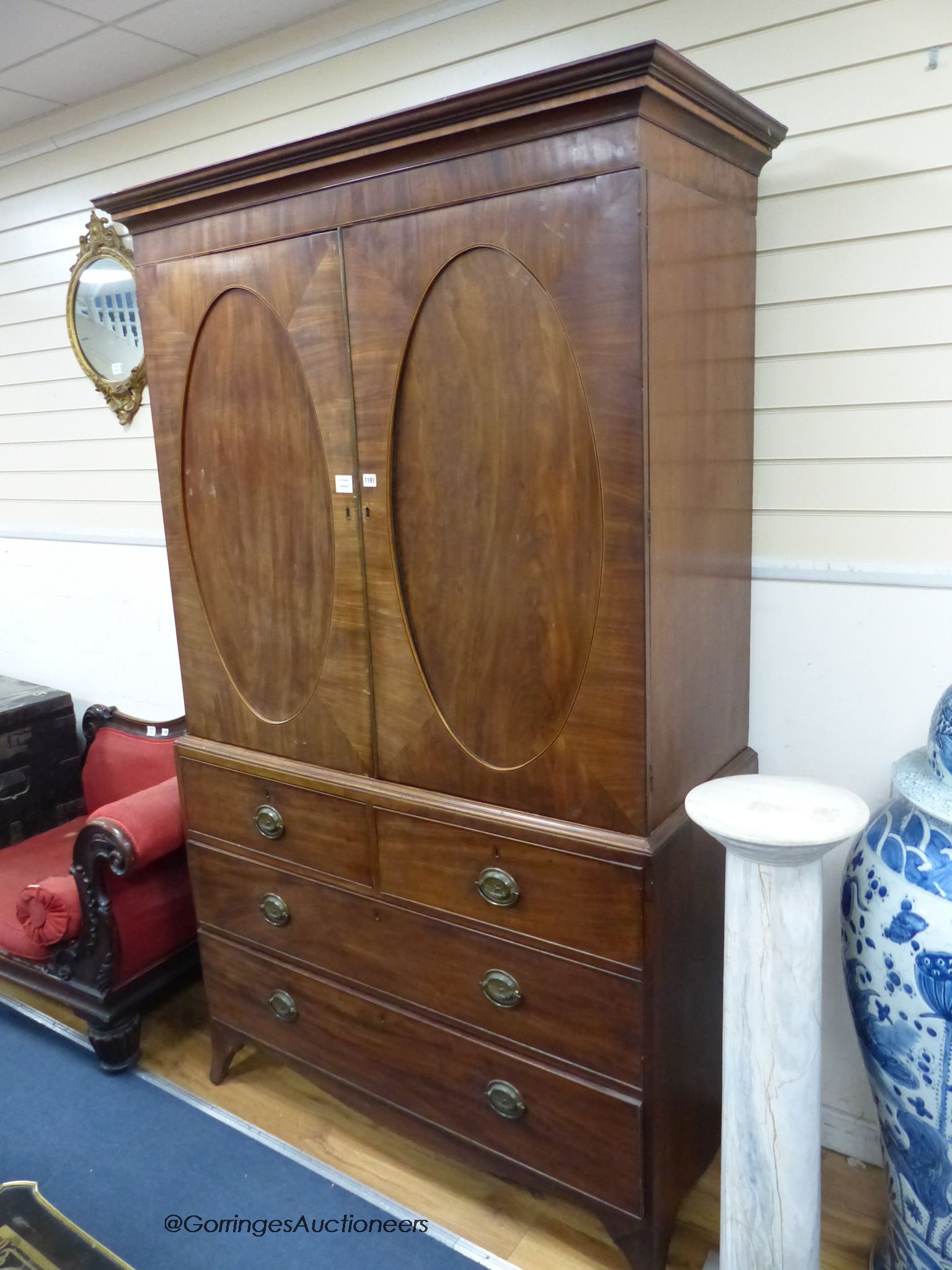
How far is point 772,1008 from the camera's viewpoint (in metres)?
1.47

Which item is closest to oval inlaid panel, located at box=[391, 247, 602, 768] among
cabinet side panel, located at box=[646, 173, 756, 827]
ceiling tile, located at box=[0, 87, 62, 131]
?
cabinet side panel, located at box=[646, 173, 756, 827]

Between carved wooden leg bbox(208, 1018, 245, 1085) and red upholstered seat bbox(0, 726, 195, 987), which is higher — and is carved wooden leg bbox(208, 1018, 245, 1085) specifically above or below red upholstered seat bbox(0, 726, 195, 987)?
below

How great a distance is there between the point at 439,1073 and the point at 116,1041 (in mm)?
1019

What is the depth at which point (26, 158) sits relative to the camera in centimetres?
299

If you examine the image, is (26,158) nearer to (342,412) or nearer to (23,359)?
(23,359)

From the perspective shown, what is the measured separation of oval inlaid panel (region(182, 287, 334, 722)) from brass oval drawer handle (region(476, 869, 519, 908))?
0.53 metres

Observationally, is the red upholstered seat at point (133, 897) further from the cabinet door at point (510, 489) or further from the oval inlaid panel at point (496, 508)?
the oval inlaid panel at point (496, 508)

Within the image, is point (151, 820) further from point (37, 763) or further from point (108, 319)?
point (108, 319)

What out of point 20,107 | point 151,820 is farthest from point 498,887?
point 20,107

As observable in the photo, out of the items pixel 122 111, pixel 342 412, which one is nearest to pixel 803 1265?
pixel 342 412

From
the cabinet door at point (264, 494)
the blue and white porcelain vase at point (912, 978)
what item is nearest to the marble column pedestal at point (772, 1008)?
the blue and white porcelain vase at point (912, 978)

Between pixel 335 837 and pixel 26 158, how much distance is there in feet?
8.17

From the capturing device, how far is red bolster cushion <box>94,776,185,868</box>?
2.33 meters

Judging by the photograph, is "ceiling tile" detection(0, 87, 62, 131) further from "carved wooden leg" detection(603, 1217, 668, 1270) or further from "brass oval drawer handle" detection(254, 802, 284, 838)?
"carved wooden leg" detection(603, 1217, 668, 1270)
